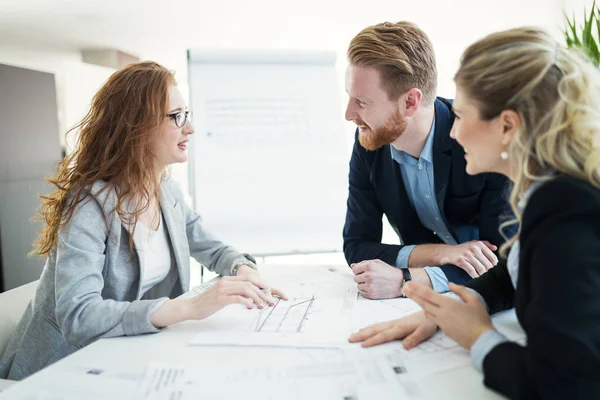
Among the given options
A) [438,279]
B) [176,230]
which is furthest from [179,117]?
[438,279]

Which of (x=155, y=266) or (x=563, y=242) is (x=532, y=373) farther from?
(x=155, y=266)

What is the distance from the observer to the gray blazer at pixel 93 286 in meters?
1.12

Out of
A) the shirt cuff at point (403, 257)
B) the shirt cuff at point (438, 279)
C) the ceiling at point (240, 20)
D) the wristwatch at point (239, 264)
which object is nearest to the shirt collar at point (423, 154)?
the shirt cuff at point (403, 257)

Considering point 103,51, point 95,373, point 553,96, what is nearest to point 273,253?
point 95,373

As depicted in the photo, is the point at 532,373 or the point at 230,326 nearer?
the point at 532,373

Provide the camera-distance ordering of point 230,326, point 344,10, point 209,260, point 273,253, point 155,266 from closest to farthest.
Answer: point 230,326 → point 155,266 → point 209,260 → point 273,253 → point 344,10

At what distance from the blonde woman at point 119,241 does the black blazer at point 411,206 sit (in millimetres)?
421

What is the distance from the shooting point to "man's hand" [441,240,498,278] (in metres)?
1.45

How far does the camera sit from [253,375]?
0.90 metres

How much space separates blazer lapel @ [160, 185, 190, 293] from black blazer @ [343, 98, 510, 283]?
1.78 ft

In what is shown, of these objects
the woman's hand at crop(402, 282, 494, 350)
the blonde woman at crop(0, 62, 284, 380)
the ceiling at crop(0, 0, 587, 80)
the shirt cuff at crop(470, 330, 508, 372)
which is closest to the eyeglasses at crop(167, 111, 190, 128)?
the blonde woman at crop(0, 62, 284, 380)

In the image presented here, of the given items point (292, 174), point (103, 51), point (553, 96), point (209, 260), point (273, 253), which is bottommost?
point (273, 253)

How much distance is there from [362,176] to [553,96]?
1021 millimetres

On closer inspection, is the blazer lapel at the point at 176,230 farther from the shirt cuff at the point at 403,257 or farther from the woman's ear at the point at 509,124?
the woman's ear at the point at 509,124
